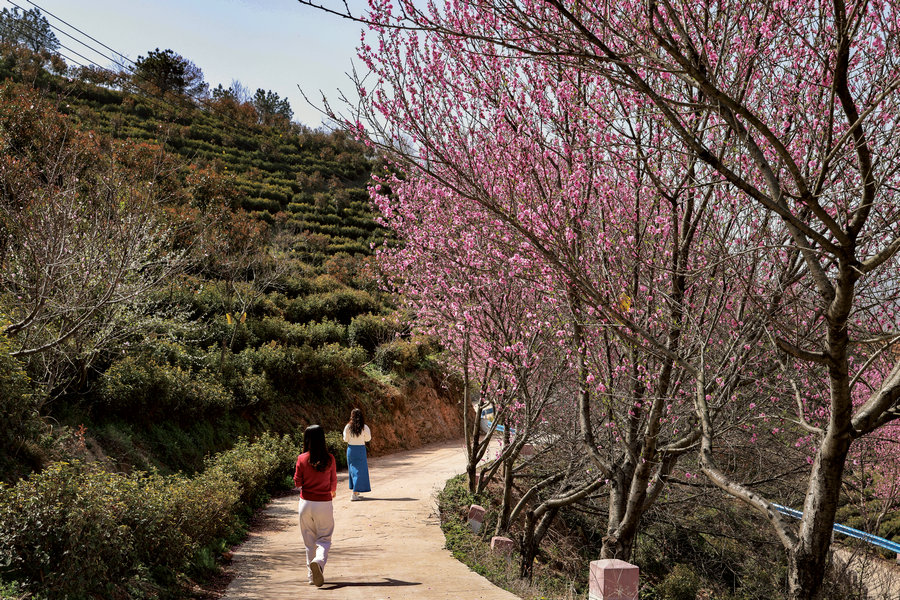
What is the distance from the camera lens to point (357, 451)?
12617 mm

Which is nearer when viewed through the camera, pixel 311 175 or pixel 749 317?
pixel 749 317

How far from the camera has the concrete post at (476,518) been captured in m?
10.5

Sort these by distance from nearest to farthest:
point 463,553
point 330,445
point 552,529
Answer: point 463,553 < point 552,529 < point 330,445

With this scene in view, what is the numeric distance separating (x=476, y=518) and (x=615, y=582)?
576cm

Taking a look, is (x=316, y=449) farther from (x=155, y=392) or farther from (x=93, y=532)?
(x=155, y=392)

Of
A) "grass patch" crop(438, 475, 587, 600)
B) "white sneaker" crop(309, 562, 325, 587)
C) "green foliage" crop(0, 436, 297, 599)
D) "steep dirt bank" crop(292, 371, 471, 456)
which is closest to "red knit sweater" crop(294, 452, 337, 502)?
"white sneaker" crop(309, 562, 325, 587)

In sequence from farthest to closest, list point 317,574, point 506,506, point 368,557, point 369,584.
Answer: point 506,506 → point 368,557 → point 369,584 → point 317,574

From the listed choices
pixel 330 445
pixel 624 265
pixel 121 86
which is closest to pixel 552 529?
pixel 330 445

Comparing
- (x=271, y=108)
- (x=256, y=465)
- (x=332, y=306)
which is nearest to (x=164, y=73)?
(x=271, y=108)

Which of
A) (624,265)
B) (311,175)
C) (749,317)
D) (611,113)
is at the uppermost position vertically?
(311,175)

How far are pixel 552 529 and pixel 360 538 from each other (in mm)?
5276

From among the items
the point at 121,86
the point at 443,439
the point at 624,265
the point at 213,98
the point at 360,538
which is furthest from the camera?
the point at 213,98

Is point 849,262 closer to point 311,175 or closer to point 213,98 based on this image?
point 311,175

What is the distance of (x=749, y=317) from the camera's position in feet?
18.8
